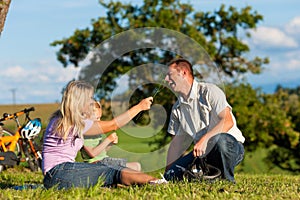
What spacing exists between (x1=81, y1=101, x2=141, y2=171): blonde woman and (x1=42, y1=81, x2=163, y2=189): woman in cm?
45

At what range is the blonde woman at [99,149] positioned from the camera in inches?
254

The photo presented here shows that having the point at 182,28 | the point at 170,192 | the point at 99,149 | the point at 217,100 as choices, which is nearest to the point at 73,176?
the point at 99,149

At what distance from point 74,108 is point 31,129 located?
483cm

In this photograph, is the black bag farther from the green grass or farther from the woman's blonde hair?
the woman's blonde hair

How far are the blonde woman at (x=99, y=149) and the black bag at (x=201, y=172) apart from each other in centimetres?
58

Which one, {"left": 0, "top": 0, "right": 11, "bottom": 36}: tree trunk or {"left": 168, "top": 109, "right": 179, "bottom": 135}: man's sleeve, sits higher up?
{"left": 0, "top": 0, "right": 11, "bottom": 36}: tree trunk

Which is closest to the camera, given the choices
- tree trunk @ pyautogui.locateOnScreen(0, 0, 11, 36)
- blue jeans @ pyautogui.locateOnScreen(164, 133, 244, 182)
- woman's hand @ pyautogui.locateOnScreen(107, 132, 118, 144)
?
woman's hand @ pyautogui.locateOnScreen(107, 132, 118, 144)

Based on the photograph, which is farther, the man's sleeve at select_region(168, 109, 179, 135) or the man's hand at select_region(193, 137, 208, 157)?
the man's sleeve at select_region(168, 109, 179, 135)

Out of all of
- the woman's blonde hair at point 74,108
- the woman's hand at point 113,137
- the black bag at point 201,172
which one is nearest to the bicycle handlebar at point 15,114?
the woman's hand at point 113,137

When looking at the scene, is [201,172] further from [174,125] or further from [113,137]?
[113,137]

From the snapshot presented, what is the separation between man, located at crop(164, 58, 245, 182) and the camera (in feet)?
21.4

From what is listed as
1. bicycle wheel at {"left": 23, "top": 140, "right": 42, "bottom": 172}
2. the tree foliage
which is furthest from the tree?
bicycle wheel at {"left": 23, "top": 140, "right": 42, "bottom": 172}

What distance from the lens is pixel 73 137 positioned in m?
5.86

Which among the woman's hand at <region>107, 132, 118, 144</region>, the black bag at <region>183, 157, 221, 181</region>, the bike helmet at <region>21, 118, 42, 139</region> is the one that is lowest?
the black bag at <region>183, 157, 221, 181</region>
